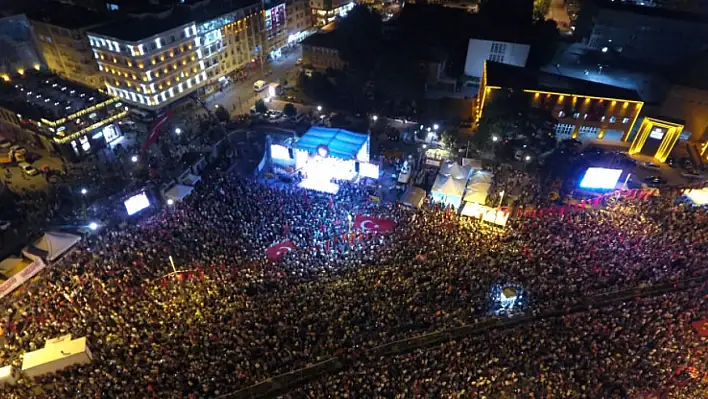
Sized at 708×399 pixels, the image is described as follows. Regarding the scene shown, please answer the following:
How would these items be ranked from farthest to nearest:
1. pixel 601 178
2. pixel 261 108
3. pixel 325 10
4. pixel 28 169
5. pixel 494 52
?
pixel 325 10, pixel 494 52, pixel 261 108, pixel 28 169, pixel 601 178

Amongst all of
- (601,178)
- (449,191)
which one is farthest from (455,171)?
(601,178)

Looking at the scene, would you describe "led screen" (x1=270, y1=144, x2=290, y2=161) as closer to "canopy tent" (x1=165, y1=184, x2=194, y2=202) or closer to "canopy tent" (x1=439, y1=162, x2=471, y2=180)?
"canopy tent" (x1=165, y1=184, x2=194, y2=202)

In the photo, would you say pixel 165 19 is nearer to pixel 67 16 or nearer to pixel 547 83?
pixel 67 16

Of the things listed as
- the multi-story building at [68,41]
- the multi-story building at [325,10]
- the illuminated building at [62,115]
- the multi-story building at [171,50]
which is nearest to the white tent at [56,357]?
the illuminated building at [62,115]

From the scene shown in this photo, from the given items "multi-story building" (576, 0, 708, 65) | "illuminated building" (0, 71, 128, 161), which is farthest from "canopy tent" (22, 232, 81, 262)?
"multi-story building" (576, 0, 708, 65)

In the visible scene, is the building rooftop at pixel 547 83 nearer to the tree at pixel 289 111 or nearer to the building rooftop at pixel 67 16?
the tree at pixel 289 111

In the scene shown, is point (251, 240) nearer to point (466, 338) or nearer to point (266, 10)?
point (466, 338)
